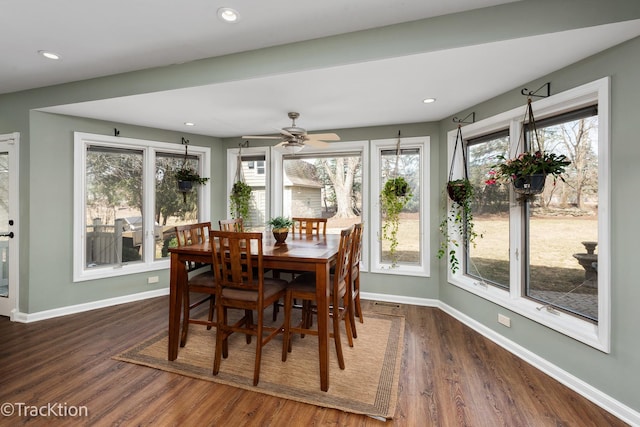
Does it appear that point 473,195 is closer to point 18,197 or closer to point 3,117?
point 18,197

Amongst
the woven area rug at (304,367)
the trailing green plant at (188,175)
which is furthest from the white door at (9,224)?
the woven area rug at (304,367)

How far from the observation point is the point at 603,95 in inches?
79.0

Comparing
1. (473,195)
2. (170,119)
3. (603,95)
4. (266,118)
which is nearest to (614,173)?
(603,95)

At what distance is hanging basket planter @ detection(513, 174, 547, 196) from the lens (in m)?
2.25

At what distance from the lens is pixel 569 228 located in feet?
7.91

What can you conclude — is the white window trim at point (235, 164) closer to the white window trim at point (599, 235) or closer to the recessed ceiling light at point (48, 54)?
the recessed ceiling light at point (48, 54)

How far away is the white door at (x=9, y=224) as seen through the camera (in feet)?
11.2

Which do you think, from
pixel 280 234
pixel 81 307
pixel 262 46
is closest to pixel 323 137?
pixel 262 46

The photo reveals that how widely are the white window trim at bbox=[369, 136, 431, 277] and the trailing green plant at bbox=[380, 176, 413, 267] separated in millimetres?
90

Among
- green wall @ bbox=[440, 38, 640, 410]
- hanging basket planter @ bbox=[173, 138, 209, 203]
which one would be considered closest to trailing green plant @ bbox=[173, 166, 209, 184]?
hanging basket planter @ bbox=[173, 138, 209, 203]

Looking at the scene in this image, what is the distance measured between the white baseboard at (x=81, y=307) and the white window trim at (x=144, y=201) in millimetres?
323

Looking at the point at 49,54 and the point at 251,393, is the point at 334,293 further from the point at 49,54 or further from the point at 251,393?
the point at 49,54

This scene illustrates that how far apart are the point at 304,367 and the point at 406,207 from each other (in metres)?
2.49

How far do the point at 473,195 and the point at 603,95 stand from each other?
1.44 metres
